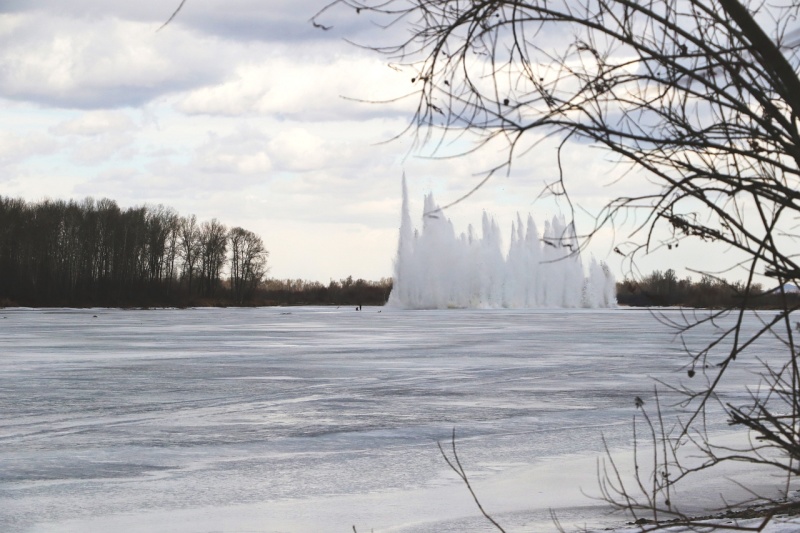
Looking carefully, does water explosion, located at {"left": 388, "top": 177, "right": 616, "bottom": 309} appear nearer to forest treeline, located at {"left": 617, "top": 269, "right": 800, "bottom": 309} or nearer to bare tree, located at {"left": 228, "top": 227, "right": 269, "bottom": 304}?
bare tree, located at {"left": 228, "top": 227, "right": 269, "bottom": 304}

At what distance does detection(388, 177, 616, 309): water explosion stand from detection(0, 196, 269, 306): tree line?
85.2 feet

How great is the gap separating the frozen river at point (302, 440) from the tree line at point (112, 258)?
7605 cm

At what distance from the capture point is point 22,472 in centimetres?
774

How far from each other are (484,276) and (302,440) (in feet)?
309

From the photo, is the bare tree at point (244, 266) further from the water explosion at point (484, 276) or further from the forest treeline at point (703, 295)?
the forest treeline at point (703, 295)

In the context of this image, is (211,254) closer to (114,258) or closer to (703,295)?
(114,258)

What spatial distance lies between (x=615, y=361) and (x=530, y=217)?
280ft

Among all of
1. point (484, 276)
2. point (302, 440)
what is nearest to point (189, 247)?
point (484, 276)

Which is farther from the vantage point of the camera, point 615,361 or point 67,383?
point 615,361

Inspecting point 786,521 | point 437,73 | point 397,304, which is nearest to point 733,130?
point 437,73

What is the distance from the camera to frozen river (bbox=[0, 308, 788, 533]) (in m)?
6.47

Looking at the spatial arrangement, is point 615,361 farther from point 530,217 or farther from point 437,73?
point 530,217

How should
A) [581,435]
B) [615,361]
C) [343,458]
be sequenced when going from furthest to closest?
1. [615,361]
2. [581,435]
3. [343,458]

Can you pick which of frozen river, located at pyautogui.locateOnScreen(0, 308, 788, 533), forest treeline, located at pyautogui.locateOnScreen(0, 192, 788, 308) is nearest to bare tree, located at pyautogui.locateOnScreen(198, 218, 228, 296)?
forest treeline, located at pyautogui.locateOnScreen(0, 192, 788, 308)
